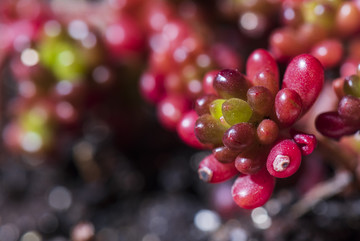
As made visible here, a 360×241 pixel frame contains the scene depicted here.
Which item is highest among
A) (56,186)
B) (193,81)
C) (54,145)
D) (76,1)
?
(76,1)

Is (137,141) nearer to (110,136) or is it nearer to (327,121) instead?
(110,136)

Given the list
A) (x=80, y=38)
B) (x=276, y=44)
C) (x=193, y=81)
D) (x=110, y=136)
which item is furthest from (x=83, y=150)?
(x=276, y=44)

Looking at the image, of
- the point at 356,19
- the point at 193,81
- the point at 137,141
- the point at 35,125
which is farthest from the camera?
the point at 137,141

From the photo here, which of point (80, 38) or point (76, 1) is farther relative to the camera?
point (76, 1)

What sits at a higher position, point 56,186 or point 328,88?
point 328,88

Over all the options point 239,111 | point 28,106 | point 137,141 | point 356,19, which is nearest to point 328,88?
point 356,19

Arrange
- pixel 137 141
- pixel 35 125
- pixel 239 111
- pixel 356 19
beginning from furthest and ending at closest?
1. pixel 137 141
2. pixel 35 125
3. pixel 356 19
4. pixel 239 111
